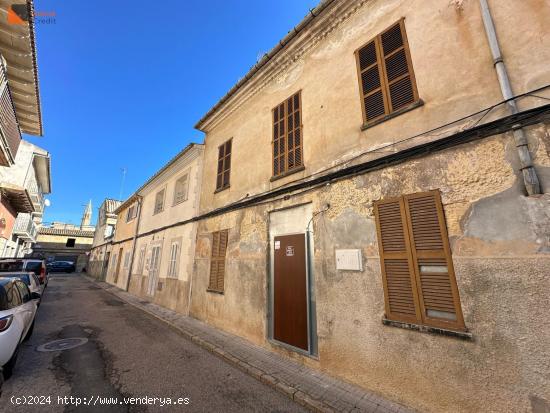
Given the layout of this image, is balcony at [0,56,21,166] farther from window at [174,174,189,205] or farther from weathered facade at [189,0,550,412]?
weathered facade at [189,0,550,412]

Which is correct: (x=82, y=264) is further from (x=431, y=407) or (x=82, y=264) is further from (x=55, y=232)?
(x=431, y=407)

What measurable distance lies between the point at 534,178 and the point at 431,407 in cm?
308

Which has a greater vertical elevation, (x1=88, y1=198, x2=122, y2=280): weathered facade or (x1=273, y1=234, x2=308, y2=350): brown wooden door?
(x1=88, y1=198, x2=122, y2=280): weathered facade

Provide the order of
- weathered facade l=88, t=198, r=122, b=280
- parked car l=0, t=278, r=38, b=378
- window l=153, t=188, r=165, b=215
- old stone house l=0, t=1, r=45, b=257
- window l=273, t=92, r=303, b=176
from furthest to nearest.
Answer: weathered facade l=88, t=198, r=122, b=280 < window l=153, t=188, r=165, b=215 < window l=273, t=92, r=303, b=176 < old stone house l=0, t=1, r=45, b=257 < parked car l=0, t=278, r=38, b=378

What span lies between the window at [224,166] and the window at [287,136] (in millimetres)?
2415

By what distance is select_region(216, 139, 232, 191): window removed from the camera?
849 cm

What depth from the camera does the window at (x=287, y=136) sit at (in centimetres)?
605

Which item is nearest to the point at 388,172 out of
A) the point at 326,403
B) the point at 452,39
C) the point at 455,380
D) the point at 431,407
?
the point at 452,39

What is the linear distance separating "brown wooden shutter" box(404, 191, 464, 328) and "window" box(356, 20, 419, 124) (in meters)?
1.80

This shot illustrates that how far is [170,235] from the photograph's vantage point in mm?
11438

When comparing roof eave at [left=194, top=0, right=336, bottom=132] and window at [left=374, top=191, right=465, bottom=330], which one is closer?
window at [left=374, top=191, right=465, bottom=330]

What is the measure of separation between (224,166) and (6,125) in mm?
6148

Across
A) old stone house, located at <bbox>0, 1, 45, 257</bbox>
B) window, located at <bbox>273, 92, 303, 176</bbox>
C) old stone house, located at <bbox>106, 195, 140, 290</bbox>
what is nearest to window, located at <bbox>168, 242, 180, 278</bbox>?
old stone house, located at <bbox>0, 1, 45, 257</bbox>

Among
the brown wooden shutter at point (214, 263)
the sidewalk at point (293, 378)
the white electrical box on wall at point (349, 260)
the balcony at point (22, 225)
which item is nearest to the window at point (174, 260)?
the brown wooden shutter at point (214, 263)
